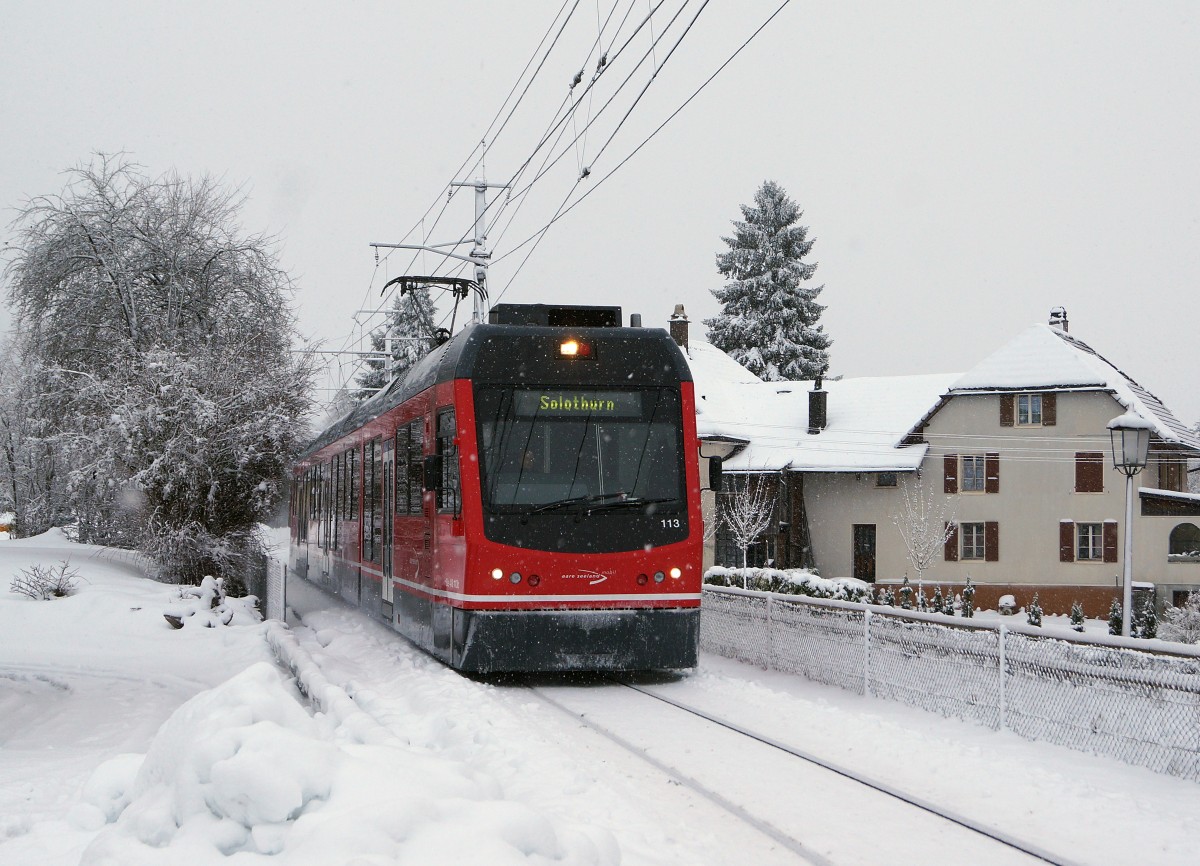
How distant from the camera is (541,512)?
1177 cm

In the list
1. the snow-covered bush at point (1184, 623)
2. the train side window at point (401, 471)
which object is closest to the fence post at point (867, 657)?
the train side window at point (401, 471)

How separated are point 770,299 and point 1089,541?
2775 centimetres

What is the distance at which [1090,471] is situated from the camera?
150 feet

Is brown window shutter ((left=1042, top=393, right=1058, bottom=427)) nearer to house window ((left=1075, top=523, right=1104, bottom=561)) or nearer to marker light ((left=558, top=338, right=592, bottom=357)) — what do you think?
house window ((left=1075, top=523, right=1104, bottom=561))

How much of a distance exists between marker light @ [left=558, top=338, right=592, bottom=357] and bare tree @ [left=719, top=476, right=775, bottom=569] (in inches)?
1286

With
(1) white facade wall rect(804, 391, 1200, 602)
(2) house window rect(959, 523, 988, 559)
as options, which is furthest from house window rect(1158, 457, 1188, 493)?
(2) house window rect(959, 523, 988, 559)

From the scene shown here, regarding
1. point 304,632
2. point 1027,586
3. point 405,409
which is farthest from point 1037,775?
point 1027,586

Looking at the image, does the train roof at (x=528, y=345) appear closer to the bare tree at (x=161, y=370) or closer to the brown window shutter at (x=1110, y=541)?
the bare tree at (x=161, y=370)

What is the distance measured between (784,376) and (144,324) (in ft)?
156

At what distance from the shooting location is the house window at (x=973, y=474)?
47.0 metres

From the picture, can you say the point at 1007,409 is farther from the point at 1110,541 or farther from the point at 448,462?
the point at 448,462

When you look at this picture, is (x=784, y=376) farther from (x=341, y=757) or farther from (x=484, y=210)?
(x=341, y=757)

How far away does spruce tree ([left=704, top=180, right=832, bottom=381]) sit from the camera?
226ft

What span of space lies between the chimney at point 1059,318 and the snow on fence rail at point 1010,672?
140 ft
